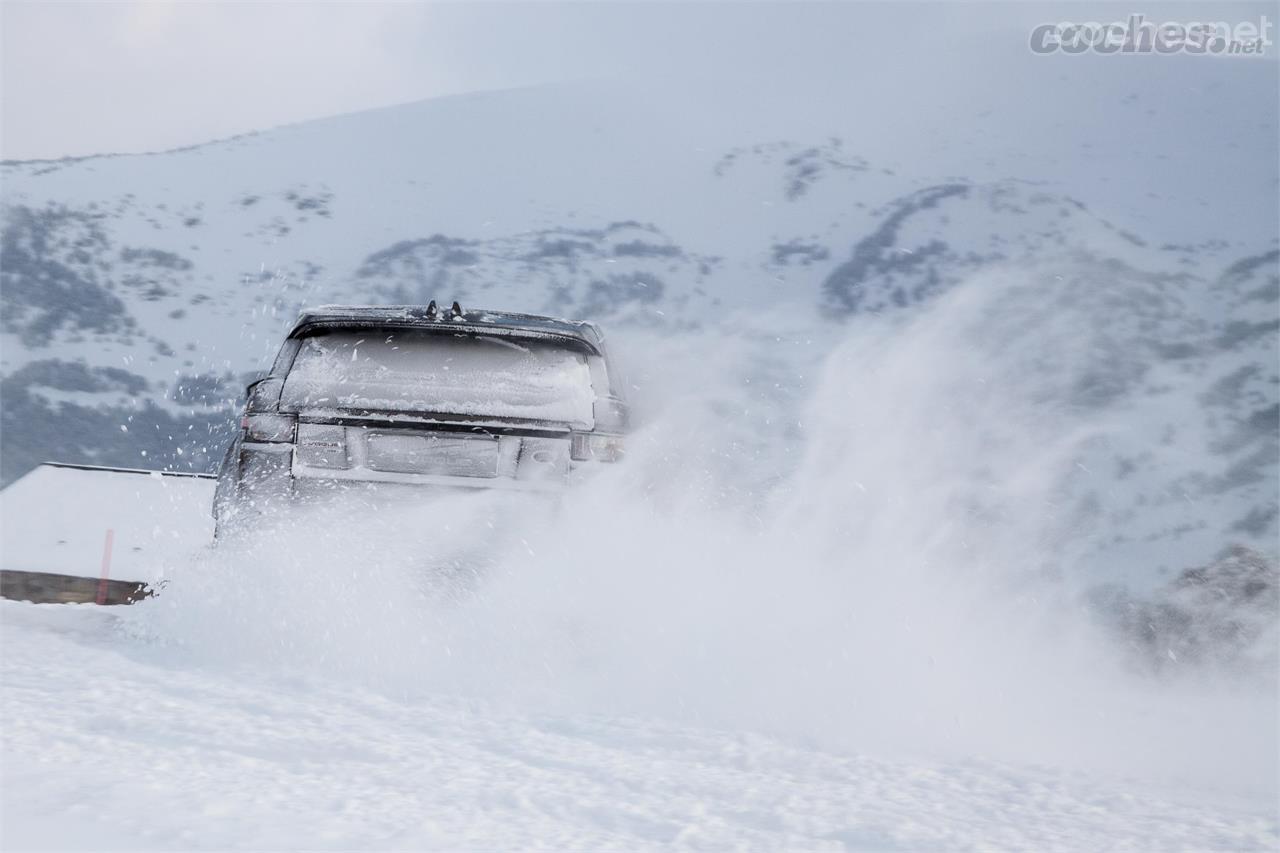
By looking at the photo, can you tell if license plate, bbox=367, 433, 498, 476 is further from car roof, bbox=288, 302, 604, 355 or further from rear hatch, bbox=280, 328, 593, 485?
car roof, bbox=288, 302, 604, 355

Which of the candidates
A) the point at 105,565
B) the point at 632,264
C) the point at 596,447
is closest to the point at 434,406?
the point at 596,447

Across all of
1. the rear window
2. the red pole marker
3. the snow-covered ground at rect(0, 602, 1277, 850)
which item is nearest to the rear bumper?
the rear window

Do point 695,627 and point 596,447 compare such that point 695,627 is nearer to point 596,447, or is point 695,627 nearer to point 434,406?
point 596,447

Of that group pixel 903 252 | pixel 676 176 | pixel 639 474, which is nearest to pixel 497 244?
pixel 676 176

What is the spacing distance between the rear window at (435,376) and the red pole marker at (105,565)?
3.00 meters

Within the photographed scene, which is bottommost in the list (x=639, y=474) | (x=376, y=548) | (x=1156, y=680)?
(x=1156, y=680)

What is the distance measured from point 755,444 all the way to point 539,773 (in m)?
33.1

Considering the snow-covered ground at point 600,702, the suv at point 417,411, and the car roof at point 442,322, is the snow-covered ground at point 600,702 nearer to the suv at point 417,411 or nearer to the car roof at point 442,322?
the suv at point 417,411

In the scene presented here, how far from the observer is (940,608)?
712 cm

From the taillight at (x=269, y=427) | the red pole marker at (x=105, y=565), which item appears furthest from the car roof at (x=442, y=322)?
the red pole marker at (x=105, y=565)

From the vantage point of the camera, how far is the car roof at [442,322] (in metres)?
4.54

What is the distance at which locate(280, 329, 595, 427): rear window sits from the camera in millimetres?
4434

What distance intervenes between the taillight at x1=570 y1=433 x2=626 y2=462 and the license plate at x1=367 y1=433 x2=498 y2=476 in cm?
40

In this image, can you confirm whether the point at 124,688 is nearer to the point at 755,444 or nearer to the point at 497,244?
the point at 755,444
